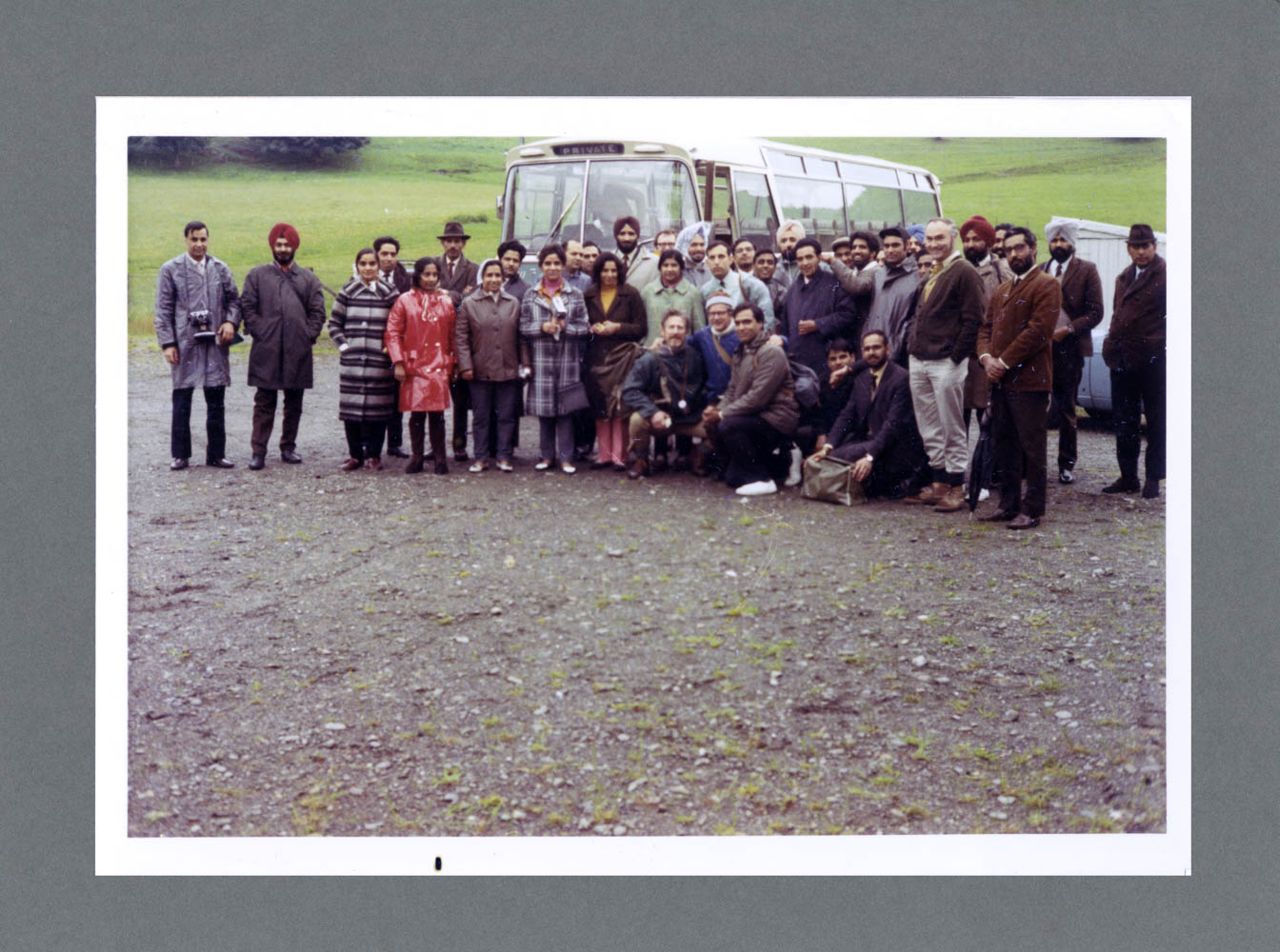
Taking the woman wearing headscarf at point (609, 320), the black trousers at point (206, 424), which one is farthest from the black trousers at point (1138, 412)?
the black trousers at point (206, 424)

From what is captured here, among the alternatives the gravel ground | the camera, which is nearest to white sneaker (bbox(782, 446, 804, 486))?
the gravel ground

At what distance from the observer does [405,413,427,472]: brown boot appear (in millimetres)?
5910

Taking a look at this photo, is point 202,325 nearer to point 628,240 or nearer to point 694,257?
point 628,240

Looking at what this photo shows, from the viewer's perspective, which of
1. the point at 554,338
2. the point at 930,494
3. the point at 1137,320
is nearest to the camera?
the point at 1137,320

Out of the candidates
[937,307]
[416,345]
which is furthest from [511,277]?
[937,307]

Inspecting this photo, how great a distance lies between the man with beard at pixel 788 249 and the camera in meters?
5.84

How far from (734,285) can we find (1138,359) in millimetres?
1906

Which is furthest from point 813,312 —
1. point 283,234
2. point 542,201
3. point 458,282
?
point 283,234

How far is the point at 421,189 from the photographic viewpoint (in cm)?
519

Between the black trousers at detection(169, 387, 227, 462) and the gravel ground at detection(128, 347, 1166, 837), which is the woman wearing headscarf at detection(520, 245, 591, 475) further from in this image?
the black trousers at detection(169, 387, 227, 462)

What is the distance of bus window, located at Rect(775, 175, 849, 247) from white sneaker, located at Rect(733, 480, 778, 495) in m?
1.33

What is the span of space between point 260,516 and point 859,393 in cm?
290

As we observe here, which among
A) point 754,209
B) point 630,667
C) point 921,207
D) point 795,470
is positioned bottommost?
point 630,667

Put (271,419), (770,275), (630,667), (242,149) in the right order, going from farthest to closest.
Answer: (770,275) < (271,419) < (242,149) < (630,667)
